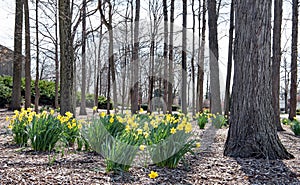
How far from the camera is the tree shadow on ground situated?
310cm

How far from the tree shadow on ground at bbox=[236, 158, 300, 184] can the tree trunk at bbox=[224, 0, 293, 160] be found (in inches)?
11.0

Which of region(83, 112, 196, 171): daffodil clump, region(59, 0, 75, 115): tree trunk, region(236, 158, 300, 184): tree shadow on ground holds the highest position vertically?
region(59, 0, 75, 115): tree trunk

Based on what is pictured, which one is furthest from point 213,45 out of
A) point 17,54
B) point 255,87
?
point 17,54

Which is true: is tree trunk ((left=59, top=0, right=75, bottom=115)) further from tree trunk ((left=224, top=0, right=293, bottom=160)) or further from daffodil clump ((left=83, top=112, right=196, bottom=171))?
tree trunk ((left=224, top=0, right=293, bottom=160))

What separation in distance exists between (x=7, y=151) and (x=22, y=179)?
1444 millimetres

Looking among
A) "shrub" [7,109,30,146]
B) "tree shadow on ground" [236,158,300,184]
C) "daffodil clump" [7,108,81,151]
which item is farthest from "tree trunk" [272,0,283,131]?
"shrub" [7,109,30,146]

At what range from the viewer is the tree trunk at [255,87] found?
4.08 m

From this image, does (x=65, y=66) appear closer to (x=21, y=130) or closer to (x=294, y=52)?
(x=21, y=130)

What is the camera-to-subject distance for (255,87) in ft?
13.5

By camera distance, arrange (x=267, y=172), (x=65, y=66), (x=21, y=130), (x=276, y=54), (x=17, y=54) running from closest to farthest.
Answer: (x=267, y=172), (x=21, y=130), (x=65, y=66), (x=276, y=54), (x=17, y=54)

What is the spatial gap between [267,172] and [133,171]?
1.49 metres

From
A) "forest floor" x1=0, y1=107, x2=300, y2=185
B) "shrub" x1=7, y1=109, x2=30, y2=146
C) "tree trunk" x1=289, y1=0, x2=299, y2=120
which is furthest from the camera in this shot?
"tree trunk" x1=289, y1=0, x2=299, y2=120

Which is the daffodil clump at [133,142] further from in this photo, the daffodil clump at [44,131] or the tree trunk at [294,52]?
the tree trunk at [294,52]

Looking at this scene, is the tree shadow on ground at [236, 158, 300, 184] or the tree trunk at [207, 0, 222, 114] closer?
the tree shadow on ground at [236, 158, 300, 184]
